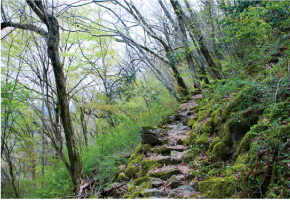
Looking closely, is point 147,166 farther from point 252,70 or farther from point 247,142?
point 252,70

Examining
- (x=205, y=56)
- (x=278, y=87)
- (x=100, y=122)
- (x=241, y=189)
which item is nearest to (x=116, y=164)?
(x=241, y=189)

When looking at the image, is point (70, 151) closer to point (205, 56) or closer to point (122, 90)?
point (122, 90)

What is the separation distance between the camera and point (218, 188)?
260 cm

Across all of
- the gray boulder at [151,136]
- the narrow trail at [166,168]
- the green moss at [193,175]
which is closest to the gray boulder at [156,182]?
the narrow trail at [166,168]

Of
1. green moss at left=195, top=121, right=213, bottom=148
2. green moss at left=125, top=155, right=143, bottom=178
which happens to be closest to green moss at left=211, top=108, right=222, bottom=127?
green moss at left=195, top=121, right=213, bottom=148

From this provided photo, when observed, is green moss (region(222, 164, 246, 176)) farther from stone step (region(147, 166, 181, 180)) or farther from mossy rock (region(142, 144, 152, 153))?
mossy rock (region(142, 144, 152, 153))

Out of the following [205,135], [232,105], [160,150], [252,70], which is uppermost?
[252,70]

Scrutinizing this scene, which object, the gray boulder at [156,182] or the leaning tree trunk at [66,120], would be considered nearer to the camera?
the gray boulder at [156,182]

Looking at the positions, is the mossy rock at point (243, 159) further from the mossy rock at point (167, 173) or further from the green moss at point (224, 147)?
the mossy rock at point (167, 173)

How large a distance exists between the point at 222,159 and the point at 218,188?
889 mm

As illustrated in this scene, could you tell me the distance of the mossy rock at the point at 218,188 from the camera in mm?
2447

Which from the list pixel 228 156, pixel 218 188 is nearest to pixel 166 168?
pixel 228 156

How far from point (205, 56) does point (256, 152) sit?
546cm

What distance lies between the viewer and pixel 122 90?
945 centimetres
